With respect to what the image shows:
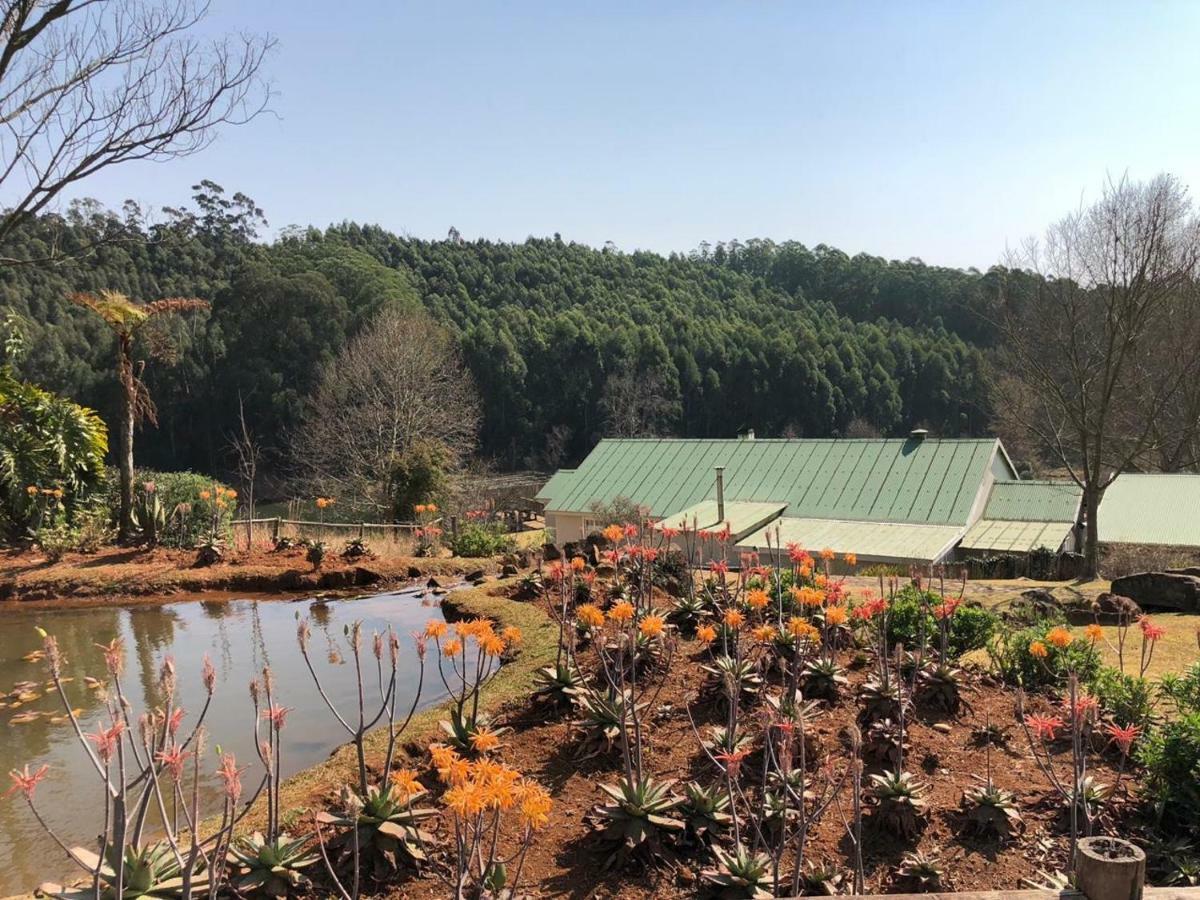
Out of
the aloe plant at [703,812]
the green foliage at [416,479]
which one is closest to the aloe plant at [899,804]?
the aloe plant at [703,812]

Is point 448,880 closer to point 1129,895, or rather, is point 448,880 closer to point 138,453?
point 1129,895

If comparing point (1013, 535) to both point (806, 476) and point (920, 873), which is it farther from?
point (920, 873)

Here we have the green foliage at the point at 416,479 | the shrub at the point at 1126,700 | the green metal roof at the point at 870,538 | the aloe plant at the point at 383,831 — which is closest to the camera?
the aloe plant at the point at 383,831

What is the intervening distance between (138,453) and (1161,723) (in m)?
44.4

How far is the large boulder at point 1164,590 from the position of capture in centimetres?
995

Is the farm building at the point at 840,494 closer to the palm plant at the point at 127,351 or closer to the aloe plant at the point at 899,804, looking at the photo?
the palm plant at the point at 127,351

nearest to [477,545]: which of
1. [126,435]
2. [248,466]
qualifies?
[126,435]

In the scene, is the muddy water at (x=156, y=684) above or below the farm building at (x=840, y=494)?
below

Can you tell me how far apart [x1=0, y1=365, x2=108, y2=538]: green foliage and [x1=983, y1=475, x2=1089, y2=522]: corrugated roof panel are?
1904 centimetres

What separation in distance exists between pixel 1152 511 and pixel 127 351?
2394 centimetres

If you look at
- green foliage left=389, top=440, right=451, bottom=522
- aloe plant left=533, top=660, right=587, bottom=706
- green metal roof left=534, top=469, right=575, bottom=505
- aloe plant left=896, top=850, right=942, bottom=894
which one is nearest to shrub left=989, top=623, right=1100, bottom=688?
aloe plant left=896, top=850, right=942, bottom=894

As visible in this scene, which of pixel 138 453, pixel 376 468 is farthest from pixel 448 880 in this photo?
pixel 138 453

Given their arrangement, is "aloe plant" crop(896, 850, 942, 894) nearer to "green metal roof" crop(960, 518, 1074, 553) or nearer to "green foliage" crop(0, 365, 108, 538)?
"green foliage" crop(0, 365, 108, 538)

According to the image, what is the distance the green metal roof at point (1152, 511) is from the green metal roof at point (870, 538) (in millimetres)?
6757
